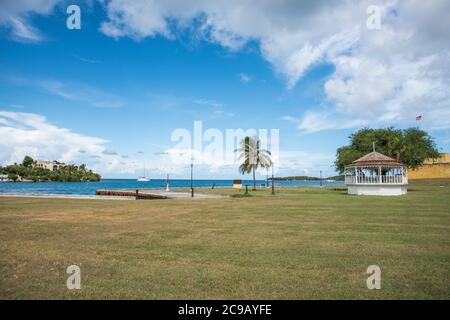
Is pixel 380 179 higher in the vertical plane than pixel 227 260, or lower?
higher

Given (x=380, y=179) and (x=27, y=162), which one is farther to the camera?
(x=27, y=162)

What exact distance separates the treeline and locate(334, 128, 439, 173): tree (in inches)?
6483

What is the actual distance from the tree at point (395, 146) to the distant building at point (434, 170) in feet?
91.3

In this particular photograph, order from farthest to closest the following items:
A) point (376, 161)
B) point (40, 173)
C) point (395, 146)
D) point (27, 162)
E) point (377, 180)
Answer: point (27, 162)
point (40, 173)
point (395, 146)
point (376, 161)
point (377, 180)

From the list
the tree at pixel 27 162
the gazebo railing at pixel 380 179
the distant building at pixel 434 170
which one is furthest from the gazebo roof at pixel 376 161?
the tree at pixel 27 162

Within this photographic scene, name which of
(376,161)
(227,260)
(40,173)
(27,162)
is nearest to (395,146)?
(376,161)

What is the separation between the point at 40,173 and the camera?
170125 mm

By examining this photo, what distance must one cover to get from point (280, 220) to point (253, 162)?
44128mm

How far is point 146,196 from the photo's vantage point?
117 ft

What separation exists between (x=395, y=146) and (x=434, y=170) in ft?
123

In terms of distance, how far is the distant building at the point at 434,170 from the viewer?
2950 inches

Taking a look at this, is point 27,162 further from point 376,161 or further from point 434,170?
point 376,161
